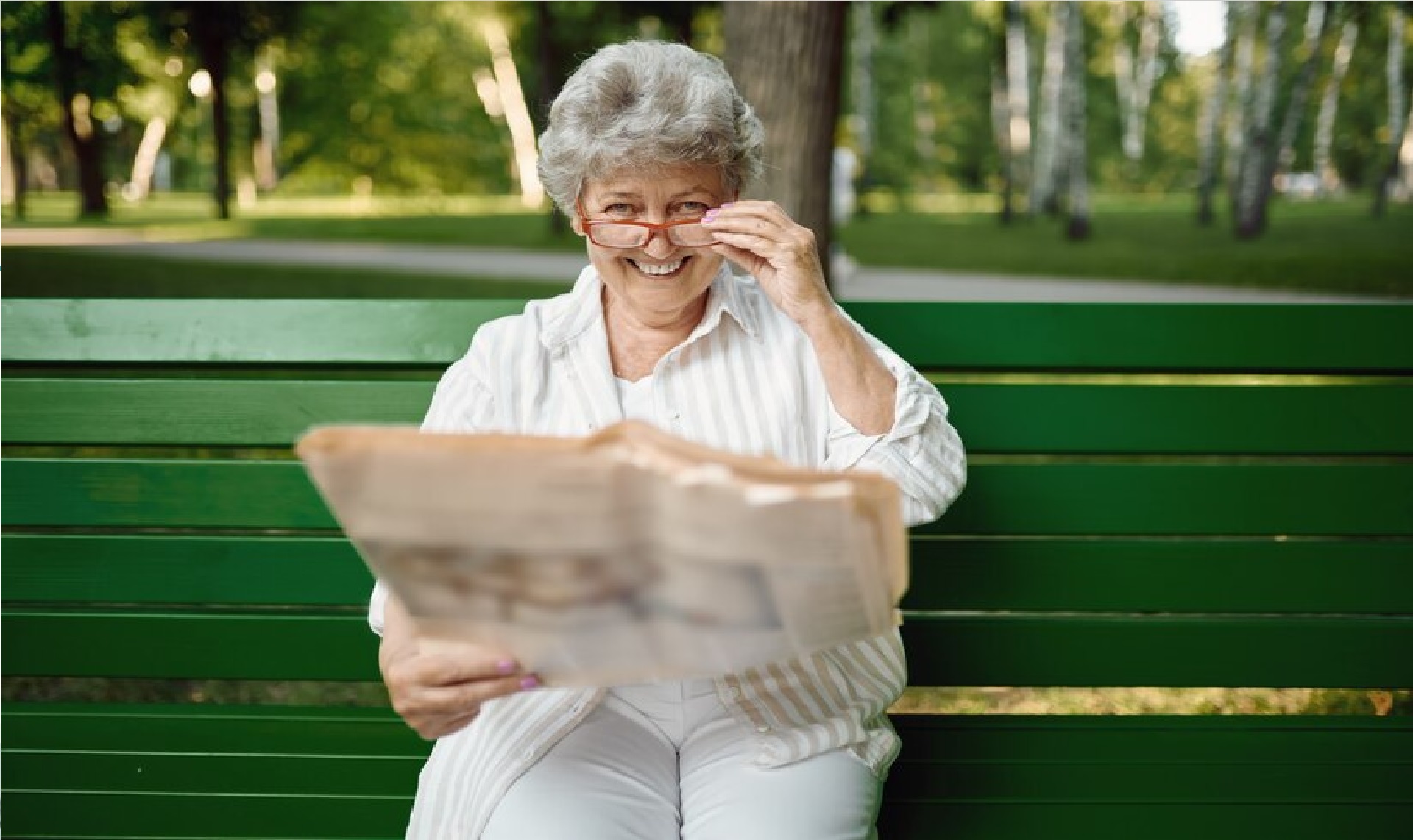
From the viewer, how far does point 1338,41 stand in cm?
2611

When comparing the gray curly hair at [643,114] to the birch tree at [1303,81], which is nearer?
the gray curly hair at [643,114]

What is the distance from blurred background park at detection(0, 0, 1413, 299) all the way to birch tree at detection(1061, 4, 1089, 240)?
0.21 feet

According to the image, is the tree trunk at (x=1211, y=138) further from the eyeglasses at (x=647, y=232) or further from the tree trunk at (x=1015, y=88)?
the eyeglasses at (x=647, y=232)

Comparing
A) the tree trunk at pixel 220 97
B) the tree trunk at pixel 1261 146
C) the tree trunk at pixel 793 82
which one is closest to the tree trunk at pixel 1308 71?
the tree trunk at pixel 1261 146

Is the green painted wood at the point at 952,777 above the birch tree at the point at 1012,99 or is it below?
below

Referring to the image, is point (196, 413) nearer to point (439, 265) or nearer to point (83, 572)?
point (83, 572)

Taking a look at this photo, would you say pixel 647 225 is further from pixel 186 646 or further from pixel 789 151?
pixel 789 151

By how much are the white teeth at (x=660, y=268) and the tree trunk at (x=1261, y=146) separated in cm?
1674

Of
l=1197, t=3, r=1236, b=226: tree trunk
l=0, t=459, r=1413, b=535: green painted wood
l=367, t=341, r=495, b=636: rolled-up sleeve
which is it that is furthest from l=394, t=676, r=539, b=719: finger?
l=1197, t=3, r=1236, b=226: tree trunk

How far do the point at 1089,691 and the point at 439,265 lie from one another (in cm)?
1218

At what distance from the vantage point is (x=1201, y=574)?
231 cm

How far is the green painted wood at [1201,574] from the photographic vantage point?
230 centimetres

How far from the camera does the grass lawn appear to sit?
44.2 feet

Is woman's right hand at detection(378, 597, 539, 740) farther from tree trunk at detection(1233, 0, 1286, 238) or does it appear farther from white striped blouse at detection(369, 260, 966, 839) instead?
tree trunk at detection(1233, 0, 1286, 238)
